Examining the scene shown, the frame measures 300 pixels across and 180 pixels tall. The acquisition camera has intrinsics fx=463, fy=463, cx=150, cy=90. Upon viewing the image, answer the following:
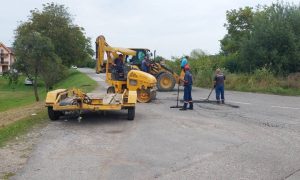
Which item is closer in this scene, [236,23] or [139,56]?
[139,56]

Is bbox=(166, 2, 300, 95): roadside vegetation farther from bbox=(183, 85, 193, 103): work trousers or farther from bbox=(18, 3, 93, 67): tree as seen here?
bbox=(18, 3, 93, 67): tree

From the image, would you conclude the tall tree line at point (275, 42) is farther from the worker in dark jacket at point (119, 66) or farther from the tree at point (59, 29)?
the tree at point (59, 29)

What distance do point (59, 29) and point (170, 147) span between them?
181 ft

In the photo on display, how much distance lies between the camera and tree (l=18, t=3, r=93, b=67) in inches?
2475

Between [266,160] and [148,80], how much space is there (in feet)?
34.1

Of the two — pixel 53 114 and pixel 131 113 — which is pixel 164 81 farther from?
pixel 53 114

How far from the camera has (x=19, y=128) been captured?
12.6 meters

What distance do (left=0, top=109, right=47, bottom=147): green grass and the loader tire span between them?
10.3m

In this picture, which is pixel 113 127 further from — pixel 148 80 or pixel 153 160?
pixel 148 80

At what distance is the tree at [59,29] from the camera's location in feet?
206

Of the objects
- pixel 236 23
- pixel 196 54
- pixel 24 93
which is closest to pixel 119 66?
pixel 196 54

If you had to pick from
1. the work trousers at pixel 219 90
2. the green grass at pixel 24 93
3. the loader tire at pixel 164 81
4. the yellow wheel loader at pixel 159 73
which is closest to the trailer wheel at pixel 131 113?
the work trousers at pixel 219 90

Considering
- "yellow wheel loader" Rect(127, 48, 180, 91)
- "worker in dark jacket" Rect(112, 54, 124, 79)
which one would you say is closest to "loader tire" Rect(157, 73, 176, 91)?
"yellow wheel loader" Rect(127, 48, 180, 91)

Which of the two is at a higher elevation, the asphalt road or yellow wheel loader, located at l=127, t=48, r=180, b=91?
yellow wheel loader, located at l=127, t=48, r=180, b=91
